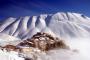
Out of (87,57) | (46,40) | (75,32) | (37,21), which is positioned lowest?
(87,57)

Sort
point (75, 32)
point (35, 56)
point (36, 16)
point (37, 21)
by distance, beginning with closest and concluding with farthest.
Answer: point (35, 56)
point (75, 32)
point (37, 21)
point (36, 16)

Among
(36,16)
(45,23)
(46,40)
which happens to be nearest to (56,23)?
(45,23)

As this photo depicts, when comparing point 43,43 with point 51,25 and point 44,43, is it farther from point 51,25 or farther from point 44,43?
point 51,25

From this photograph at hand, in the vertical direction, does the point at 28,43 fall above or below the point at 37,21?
below

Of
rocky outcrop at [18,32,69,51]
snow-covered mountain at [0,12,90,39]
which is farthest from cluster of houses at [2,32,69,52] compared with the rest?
snow-covered mountain at [0,12,90,39]

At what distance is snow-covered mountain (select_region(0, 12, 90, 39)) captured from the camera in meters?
93.8

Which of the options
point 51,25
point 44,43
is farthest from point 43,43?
point 51,25

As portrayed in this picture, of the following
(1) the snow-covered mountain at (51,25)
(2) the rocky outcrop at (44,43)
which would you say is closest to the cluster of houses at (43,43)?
(2) the rocky outcrop at (44,43)

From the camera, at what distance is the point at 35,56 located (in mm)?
20875

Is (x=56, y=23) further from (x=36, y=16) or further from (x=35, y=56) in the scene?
(x=35, y=56)

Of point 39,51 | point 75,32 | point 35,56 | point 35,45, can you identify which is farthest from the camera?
point 75,32

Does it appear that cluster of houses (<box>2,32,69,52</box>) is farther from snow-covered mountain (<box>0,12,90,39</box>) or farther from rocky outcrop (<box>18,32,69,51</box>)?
snow-covered mountain (<box>0,12,90,39</box>)

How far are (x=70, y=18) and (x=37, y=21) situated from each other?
15.3 m

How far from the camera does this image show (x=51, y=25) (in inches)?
4094
